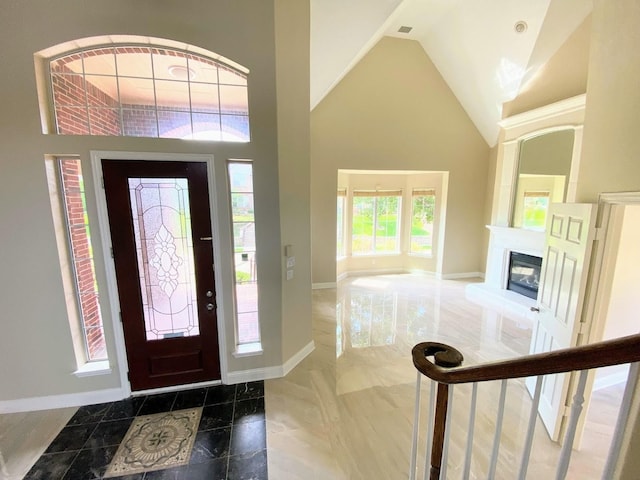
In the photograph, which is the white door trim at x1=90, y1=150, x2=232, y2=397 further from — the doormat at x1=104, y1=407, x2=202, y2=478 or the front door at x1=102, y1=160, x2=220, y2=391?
the doormat at x1=104, y1=407, x2=202, y2=478

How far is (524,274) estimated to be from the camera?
5113 millimetres

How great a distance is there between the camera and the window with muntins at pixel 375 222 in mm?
6762

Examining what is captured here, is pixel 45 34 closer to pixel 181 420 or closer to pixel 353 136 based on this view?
pixel 181 420

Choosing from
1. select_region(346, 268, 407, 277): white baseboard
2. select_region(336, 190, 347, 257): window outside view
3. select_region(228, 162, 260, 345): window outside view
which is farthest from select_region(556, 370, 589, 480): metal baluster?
select_region(346, 268, 407, 277): white baseboard

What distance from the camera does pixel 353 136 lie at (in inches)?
218

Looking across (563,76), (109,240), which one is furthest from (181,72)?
(563,76)

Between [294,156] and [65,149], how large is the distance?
1.98 m

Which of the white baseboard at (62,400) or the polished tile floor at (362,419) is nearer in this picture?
the polished tile floor at (362,419)

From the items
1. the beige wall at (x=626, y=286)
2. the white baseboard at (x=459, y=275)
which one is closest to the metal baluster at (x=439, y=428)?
the beige wall at (x=626, y=286)

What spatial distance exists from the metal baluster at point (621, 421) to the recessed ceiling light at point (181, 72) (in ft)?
10.8

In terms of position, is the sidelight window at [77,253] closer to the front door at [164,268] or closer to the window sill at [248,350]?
the front door at [164,268]

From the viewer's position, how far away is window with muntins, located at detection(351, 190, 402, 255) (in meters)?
6.76

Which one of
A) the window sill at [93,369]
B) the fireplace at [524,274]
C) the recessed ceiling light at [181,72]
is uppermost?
the recessed ceiling light at [181,72]

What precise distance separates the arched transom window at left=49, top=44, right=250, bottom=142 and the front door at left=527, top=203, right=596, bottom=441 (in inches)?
117
